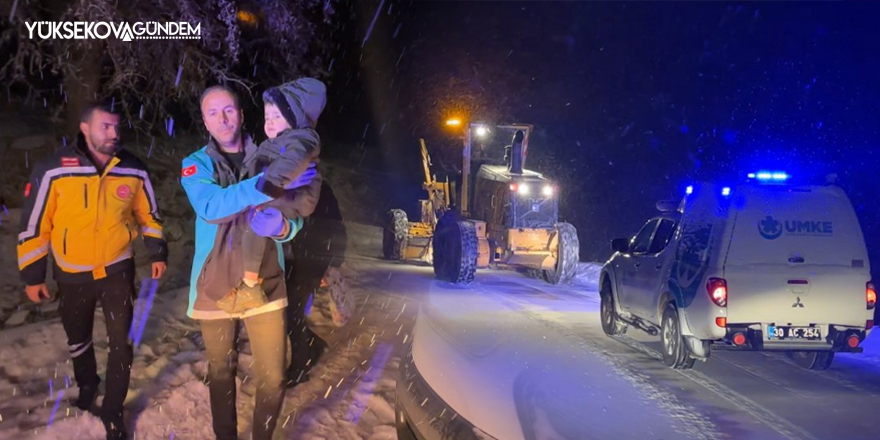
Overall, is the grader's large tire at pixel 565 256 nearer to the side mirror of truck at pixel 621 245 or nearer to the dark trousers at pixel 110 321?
the side mirror of truck at pixel 621 245

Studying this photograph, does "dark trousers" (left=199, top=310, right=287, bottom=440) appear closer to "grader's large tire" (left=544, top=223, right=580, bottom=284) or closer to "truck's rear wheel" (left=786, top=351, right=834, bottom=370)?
"truck's rear wheel" (left=786, top=351, right=834, bottom=370)

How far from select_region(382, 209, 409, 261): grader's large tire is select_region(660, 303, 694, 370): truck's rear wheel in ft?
38.0

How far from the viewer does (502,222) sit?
628 inches

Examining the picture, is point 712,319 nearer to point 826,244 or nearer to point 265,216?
point 826,244

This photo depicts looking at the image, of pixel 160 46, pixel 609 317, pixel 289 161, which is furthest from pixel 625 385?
pixel 160 46

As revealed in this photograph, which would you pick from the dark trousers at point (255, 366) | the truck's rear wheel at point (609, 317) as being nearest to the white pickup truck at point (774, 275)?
the truck's rear wheel at point (609, 317)

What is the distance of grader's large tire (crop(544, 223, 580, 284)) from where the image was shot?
1602cm

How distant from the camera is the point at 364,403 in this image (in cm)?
579

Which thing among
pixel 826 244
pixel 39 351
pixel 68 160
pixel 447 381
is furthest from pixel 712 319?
pixel 39 351

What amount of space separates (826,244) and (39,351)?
779 cm

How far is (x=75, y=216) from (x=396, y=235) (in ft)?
48.2

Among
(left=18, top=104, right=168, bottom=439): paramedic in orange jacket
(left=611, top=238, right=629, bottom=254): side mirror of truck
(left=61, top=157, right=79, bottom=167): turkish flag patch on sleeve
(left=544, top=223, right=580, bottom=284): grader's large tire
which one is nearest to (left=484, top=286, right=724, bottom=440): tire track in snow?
(left=611, top=238, right=629, bottom=254): side mirror of truck

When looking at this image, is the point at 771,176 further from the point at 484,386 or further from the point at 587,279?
the point at 587,279

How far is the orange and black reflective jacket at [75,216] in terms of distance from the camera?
14.4ft
